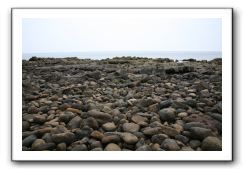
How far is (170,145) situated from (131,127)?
26 cm

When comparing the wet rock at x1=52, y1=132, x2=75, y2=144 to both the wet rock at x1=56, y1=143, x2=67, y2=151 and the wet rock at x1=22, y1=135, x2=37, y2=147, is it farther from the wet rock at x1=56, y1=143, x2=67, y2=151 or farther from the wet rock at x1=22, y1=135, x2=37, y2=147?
the wet rock at x1=22, y1=135, x2=37, y2=147

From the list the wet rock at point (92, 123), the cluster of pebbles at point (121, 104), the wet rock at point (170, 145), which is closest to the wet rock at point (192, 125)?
the cluster of pebbles at point (121, 104)

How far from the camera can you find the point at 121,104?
6.83ft

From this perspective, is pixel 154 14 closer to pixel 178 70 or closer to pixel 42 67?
pixel 178 70

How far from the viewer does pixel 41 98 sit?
2133mm

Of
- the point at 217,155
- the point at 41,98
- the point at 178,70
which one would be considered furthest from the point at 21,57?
the point at 217,155

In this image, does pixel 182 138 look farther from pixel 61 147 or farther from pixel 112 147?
pixel 61 147

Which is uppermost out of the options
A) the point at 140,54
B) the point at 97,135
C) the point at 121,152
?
the point at 140,54

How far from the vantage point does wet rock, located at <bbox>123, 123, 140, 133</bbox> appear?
1944 mm

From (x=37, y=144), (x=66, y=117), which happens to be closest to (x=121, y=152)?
(x=66, y=117)

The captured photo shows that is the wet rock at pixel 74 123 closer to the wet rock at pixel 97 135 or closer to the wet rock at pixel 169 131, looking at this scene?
the wet rock at pixel 97 135

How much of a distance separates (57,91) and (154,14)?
2.73ft

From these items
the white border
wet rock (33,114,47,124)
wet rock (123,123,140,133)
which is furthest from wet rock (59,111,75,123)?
wet rock (123,123,140,133)

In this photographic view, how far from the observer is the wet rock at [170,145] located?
1915mm
